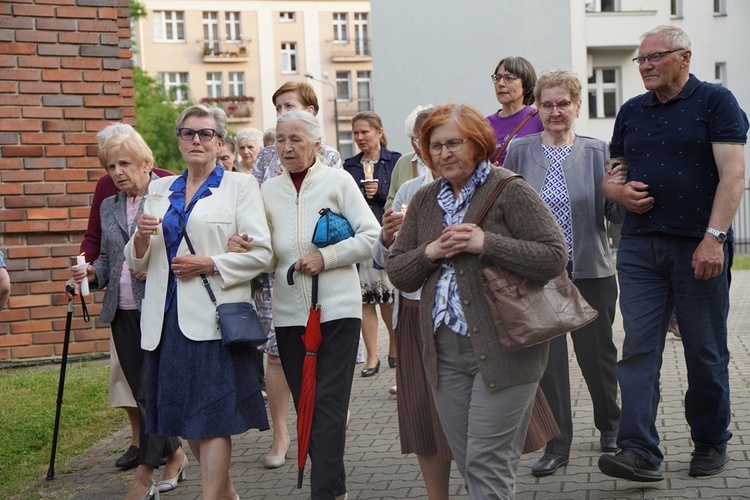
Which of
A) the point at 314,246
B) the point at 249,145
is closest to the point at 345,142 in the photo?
the point at 249,145

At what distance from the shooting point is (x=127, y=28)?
460 inches

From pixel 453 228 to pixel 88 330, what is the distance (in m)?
6.62

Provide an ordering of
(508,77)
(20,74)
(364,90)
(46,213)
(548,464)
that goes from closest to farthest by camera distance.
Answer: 1. (548,464)
2. (508,77)
3. (20,74)
4. (46,213)
5. (364,90)

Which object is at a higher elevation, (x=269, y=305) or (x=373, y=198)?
(x=373, y=198)

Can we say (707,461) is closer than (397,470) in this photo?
Yes

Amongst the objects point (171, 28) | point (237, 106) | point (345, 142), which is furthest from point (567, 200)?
point (345, 142)

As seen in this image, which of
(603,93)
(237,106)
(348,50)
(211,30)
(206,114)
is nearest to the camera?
(206,114)

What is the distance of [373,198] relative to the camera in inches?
375

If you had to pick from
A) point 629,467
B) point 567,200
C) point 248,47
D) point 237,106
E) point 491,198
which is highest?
point 248,47

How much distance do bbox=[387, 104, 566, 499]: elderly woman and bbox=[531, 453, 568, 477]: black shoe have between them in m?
1.54

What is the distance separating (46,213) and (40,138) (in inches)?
26.6

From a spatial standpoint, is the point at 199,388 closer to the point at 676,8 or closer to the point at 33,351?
the point at 33,351

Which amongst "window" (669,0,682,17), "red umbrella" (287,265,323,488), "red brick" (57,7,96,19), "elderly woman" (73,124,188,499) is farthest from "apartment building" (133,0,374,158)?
"red umbrella" (287,265,323,488)

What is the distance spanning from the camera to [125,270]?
6.33 meters
